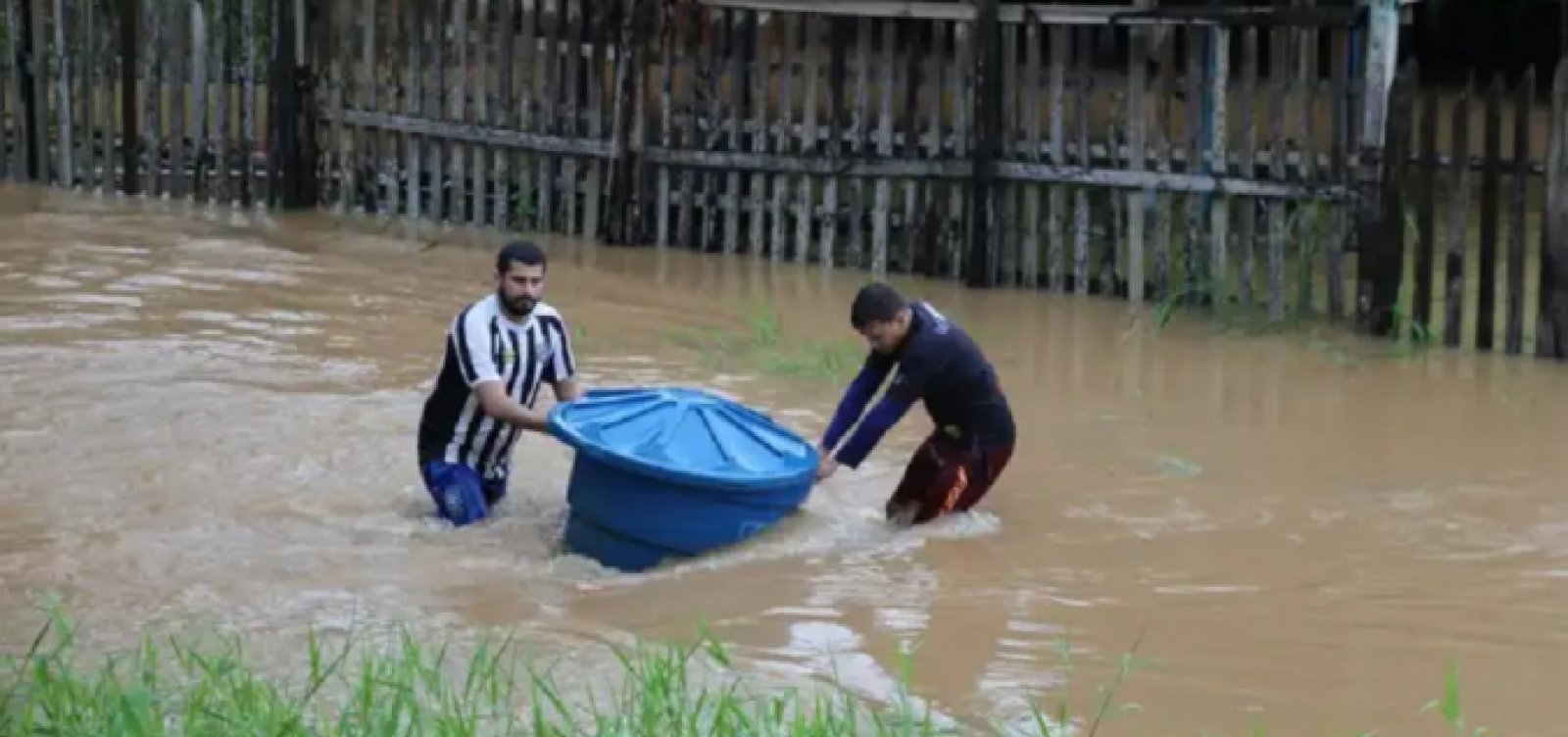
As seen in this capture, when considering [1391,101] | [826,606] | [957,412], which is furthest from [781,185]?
[826,606]

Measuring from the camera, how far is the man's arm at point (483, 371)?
8070mm

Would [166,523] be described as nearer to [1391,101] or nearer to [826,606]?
[826,606]

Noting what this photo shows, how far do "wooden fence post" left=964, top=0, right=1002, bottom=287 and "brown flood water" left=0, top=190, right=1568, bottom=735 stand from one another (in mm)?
522

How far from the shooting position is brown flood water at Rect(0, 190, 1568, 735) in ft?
23.1

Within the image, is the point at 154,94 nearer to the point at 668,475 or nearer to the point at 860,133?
the point at 860,133

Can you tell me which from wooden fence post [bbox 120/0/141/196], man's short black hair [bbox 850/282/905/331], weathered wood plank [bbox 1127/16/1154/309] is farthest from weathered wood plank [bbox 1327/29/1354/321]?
wooden fence post [bbox 120/0/141/196]

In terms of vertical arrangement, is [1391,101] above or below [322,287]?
above

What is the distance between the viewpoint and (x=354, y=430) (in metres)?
9.95

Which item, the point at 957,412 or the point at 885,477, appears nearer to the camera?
the point at 957,412

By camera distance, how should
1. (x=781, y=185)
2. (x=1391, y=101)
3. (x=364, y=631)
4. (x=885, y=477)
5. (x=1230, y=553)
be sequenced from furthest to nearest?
(x=781, y=185)
(x=1391, y=101)
(x=885, y=477)
(x=1230, y=553)
(x=364, y=631)

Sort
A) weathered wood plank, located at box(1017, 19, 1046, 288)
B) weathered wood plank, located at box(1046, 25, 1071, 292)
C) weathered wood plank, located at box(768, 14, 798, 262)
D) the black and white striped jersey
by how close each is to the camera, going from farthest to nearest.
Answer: weathered wood plank, located at box(768, 14, 798, 262) < weathered wood plank, located at box(1017, 19, 1046, 288) < weathered wood plank, located at box(1046, 25, 1071, 292) < the black and white striped jersey

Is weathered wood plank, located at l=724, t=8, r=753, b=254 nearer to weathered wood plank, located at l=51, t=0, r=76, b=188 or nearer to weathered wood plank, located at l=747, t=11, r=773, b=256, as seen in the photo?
weathered wood plank, located at l=747, t=11, r=773, b=256

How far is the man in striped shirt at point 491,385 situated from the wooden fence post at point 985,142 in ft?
18.7

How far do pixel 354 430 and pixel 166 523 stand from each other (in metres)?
1.48
